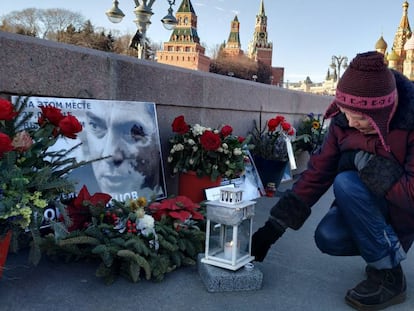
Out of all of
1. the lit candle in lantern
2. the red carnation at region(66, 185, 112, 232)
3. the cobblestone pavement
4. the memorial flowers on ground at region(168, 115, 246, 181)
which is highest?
the memorial flowers on ground at region(168, 115, 246, 181)

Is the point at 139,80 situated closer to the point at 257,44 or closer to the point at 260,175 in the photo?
the point at 260,175

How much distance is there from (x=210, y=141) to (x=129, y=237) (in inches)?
62.1

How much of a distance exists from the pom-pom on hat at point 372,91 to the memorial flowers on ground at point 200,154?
6.34 feet

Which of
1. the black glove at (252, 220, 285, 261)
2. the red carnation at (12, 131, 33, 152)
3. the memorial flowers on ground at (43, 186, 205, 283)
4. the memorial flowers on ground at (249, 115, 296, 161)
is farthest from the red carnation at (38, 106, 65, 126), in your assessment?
the memorial flowers on ground at (249, 115, 296, 161)

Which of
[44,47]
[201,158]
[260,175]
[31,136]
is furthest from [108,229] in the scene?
[260,175]

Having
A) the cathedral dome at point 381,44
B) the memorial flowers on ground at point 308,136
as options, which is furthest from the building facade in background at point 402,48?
the memorial flowers on ground at point 308,136

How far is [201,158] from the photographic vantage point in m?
4.09

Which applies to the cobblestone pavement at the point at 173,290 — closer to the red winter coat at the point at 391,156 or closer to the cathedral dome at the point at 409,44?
the red winter coat at the point at 391,156

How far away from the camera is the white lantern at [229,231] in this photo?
2.47 metres

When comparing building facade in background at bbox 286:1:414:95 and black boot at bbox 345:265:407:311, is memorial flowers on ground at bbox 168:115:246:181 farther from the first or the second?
building facade in background at bbox 286:1:414:95

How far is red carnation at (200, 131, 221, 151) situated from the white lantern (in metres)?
1.44

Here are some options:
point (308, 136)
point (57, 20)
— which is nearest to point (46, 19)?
point (57, 20)

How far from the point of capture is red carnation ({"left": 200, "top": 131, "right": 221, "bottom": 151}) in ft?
13.0

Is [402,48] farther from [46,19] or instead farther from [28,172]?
[28,172]
